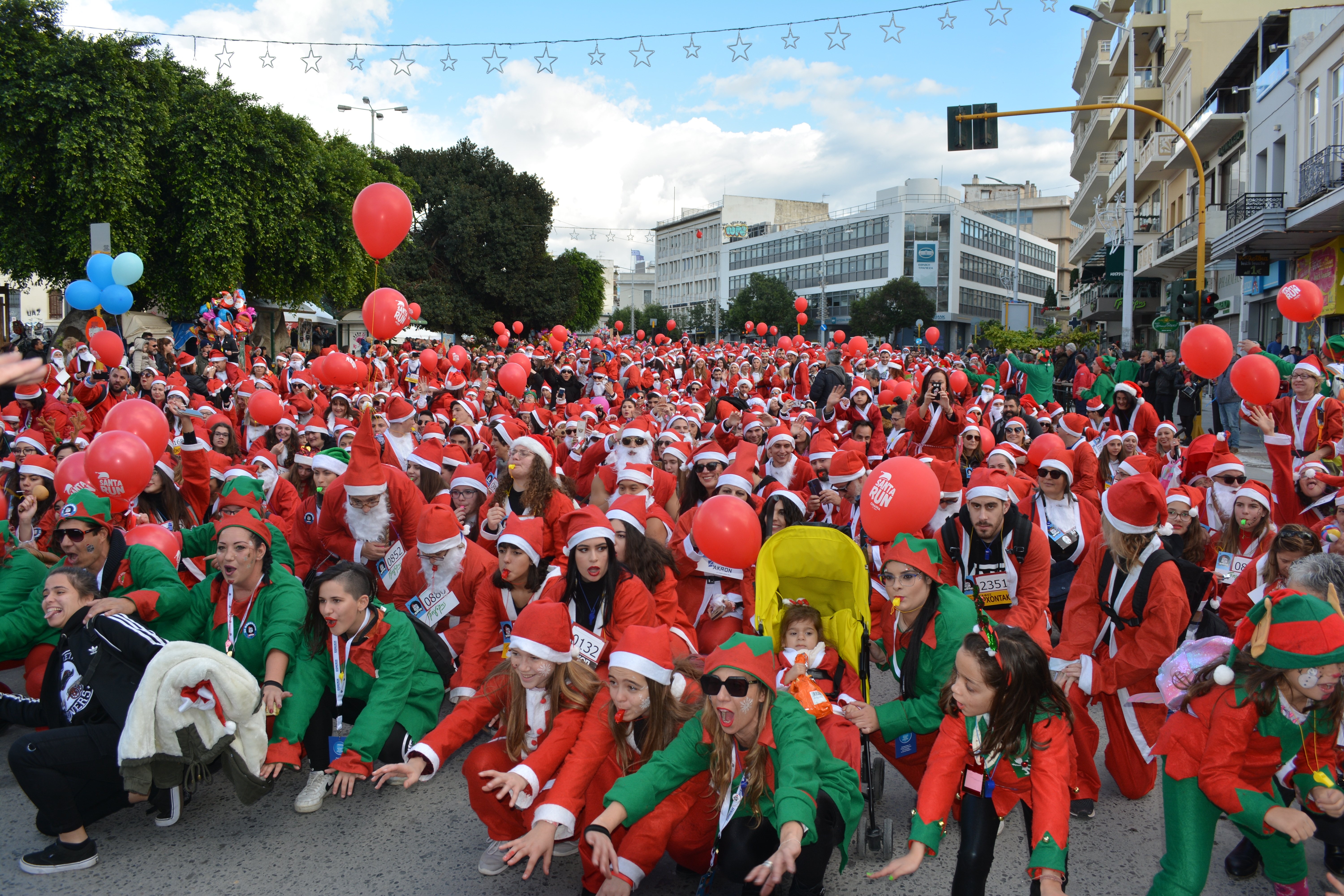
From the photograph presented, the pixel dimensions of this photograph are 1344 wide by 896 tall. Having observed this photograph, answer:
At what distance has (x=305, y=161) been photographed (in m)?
28.5

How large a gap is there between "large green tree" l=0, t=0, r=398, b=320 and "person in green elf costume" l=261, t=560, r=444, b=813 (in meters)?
23.3

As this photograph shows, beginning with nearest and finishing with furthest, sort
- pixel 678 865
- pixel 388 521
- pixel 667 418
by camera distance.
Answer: pixel 678 865
pixel 388 521
pixel 667 418

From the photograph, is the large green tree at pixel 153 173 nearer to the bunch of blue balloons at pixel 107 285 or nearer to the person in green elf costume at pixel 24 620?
the bunch of blue balloons at pixel 107 285

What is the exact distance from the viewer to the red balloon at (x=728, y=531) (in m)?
4.83

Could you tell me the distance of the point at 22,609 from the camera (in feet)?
16.1

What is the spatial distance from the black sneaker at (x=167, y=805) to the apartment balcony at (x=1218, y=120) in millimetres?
28465

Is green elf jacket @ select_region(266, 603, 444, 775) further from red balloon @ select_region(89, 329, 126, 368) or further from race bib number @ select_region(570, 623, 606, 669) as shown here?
red balloon @ select_region(89, 329, 126, 368)

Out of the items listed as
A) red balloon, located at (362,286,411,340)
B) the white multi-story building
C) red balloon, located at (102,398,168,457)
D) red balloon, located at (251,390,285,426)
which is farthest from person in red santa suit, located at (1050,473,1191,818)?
the white multi-story building

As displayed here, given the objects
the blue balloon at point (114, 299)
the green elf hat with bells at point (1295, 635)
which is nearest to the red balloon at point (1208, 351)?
the green elf hat with bells at point (1295, 635)

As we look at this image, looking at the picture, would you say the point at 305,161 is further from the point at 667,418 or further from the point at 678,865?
the point at 678,865

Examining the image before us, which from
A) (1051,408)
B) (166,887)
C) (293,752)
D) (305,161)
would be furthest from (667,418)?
(305,161)

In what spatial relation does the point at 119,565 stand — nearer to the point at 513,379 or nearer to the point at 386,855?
the point at 386,855

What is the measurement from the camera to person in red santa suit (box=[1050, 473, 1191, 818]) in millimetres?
4215

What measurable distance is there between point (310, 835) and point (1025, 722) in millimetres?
3287
